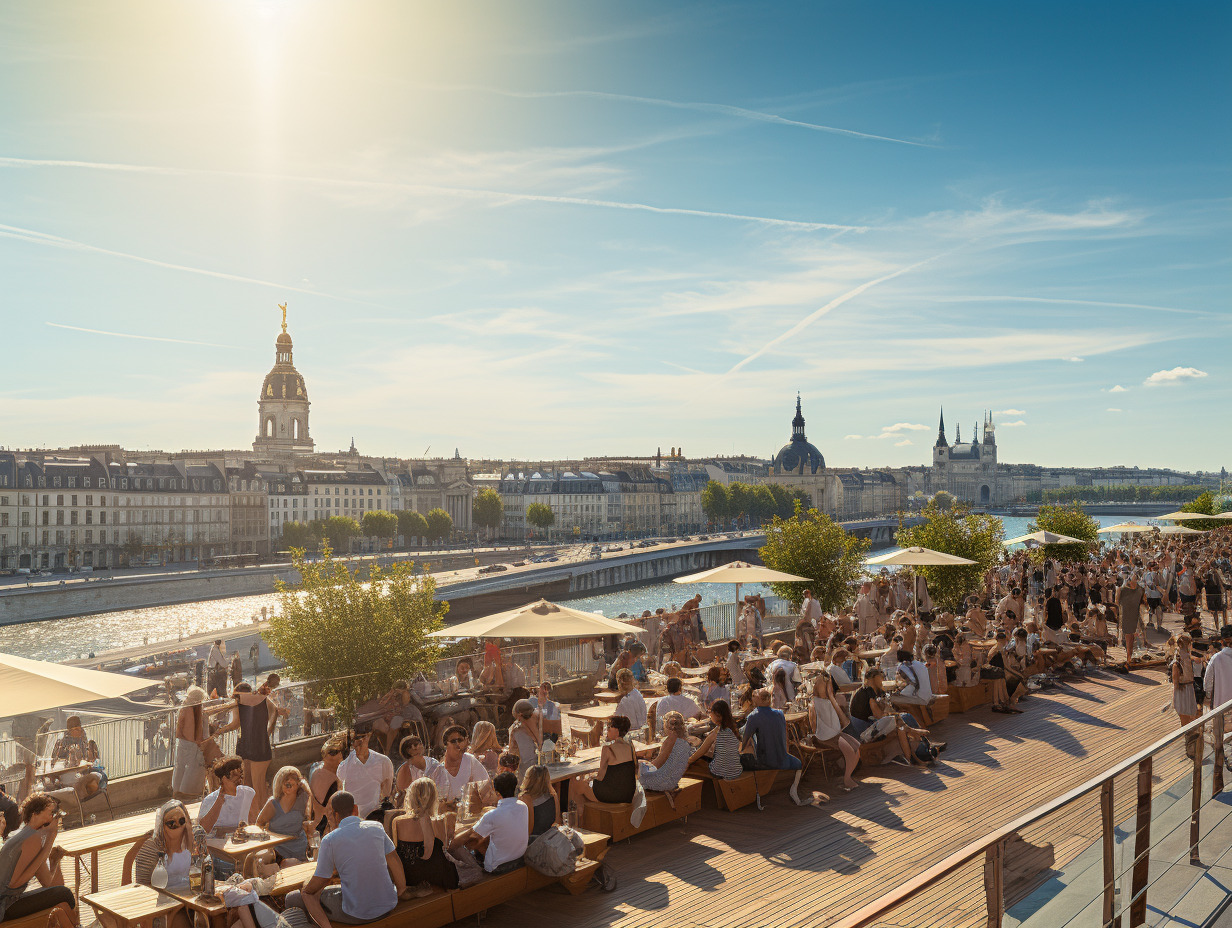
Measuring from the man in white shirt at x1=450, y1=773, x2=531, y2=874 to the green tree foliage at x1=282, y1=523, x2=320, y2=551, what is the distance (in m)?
104

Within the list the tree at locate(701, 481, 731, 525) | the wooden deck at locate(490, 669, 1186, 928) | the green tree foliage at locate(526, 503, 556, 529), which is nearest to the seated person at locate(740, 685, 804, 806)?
the wooden deck at locate(490, 669, 1186, 928)

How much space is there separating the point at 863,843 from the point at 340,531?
352 feet

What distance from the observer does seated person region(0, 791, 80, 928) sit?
5918 millimetres

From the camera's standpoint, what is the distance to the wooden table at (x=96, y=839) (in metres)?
6.78

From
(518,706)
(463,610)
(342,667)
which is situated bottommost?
(463,610)

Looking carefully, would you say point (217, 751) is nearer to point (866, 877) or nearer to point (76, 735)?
point (76, 735)

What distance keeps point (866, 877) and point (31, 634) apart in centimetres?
6154

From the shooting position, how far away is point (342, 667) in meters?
16.4

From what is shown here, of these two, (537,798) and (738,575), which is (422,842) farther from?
(738,575)

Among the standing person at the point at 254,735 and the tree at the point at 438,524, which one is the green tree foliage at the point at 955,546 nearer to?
the standing person at the point at 254,735

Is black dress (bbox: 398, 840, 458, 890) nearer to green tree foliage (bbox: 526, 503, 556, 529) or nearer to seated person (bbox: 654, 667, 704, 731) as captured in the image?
seated person (bbox: 654, 667, 704, 731)

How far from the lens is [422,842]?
6312 millimetres

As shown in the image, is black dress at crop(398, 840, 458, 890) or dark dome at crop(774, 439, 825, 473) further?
dark dome at crop(774, 439, 825, 473)

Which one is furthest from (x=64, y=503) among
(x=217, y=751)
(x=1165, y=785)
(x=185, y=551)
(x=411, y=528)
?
(x=1165, y=785)
